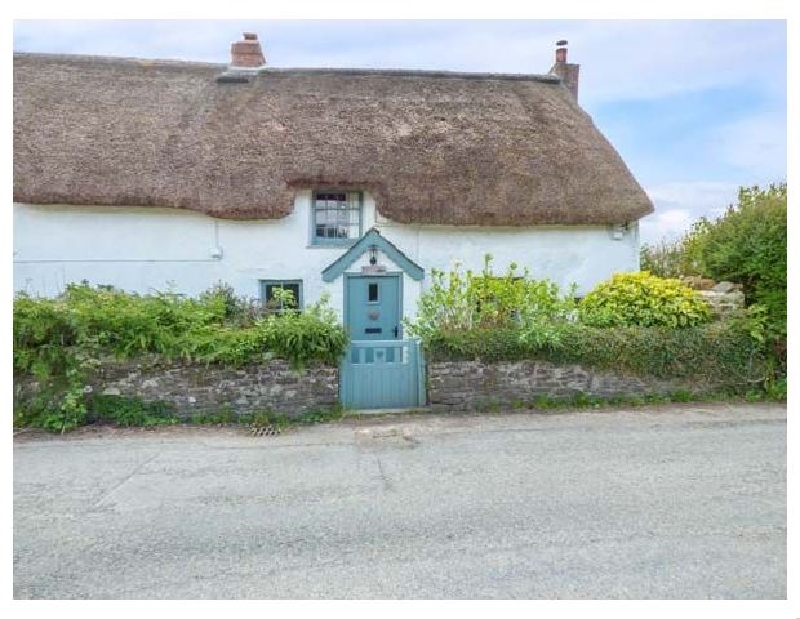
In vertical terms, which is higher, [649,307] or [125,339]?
[649,307]

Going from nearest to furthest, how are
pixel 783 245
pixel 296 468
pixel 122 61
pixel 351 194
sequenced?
1. pixel 296 468
2. pixel 783 245
3. pixel 351 194
4. pixel 122 61

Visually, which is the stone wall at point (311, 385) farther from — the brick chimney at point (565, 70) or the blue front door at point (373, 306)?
the brick chimney at point (565, 70)

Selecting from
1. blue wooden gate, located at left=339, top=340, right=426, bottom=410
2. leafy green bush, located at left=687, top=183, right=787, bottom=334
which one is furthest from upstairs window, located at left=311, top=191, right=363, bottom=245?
leafy green bush, located at left=687, top=183, right=787, bottom=334

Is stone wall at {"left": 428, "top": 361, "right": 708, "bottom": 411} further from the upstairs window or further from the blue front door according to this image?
the upstairs window

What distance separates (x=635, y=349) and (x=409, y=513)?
5.58 metres

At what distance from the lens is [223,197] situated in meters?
11.5

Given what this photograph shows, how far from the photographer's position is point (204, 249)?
11.9 metres

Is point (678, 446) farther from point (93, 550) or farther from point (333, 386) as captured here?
point (93, 550)

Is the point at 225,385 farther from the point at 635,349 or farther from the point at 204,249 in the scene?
the point at 635,349

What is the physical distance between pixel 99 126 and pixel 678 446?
1303cm

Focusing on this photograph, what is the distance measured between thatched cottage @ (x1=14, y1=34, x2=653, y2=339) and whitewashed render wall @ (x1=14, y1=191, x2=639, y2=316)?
0.03 meters

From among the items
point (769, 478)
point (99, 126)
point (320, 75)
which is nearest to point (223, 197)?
point (99, 126)

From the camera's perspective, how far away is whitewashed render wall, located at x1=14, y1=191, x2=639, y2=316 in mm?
11578

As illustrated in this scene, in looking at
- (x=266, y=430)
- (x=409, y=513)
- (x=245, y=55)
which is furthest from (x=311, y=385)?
(x=245, y=55)
